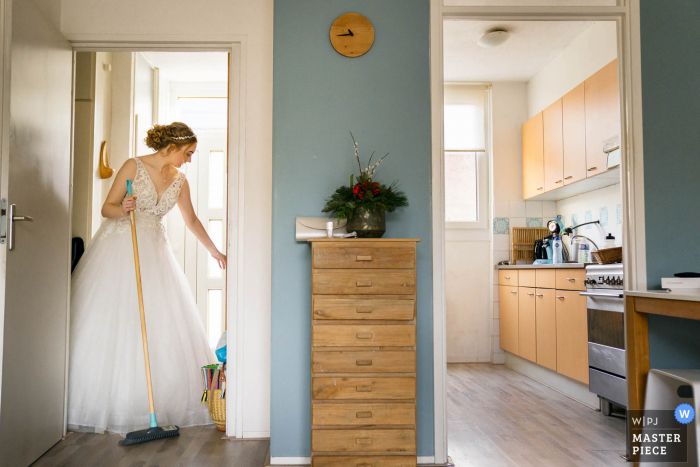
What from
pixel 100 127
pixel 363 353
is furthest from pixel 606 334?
pixel 100 127

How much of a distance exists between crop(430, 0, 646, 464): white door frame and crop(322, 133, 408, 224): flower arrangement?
21 centimetres

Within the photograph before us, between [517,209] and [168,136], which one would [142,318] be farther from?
[517,209]

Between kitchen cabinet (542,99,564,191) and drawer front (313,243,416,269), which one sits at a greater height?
kitchen cabinet (542,99,564,191)

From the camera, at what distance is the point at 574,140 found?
396 cm

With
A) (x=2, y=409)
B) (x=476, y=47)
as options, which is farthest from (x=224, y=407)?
(x=476, y=47)

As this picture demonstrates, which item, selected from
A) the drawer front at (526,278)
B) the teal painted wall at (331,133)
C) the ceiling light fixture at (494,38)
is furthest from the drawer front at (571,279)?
the ceiling light fixture at (494,38)

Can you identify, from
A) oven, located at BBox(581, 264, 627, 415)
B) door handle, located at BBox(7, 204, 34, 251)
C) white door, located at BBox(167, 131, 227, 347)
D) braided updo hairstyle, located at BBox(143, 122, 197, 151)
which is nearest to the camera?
door handle, located at BBox(7, 204, 34, 251)

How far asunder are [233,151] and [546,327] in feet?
8.79

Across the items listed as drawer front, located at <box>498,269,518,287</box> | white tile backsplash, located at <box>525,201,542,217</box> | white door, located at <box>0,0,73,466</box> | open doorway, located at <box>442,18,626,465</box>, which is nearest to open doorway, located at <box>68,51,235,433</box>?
white door, located at <box>0,0,73,466</box>

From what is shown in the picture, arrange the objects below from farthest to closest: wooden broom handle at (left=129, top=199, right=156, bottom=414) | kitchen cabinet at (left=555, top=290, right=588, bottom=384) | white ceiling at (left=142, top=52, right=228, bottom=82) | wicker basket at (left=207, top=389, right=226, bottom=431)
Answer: white ceiling at (left=142, top=52, right=228, bottom=82)
kitchen cabinet at (left=555, top=290, right=588, bottom=384)
wicker basket at (left=207, top=389, right=226, bottom=431)
wooden broom handle at (left=129, top=199, right=156, bottom=414)

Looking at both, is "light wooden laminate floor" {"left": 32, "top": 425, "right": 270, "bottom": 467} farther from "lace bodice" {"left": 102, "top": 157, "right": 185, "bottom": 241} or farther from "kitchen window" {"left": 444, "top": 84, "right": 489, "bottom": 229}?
"kitchen window" {"left": 444, "top": 84, "right": 489, "bottom": 229}

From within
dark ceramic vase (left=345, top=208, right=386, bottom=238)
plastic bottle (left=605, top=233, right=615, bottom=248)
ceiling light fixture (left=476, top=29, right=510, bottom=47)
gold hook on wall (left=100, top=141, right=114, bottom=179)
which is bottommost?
plastic bottle (left=605, top=233, right=615, bottom=248)

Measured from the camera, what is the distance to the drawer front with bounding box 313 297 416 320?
2.14m

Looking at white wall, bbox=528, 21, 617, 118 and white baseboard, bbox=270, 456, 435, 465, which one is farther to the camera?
white wall, bbox=528, 21, 617, 118
